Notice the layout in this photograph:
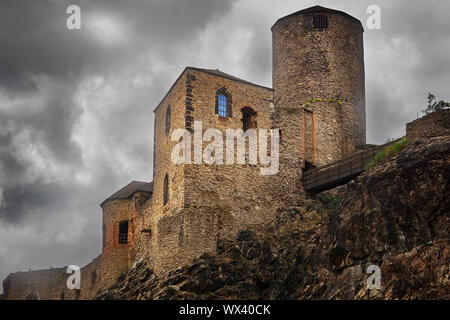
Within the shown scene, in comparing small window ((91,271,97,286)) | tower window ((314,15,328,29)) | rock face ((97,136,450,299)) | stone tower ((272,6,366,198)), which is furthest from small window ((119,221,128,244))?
tower window ((314,15,328,29))

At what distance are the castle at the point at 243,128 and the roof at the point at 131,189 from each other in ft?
0.27

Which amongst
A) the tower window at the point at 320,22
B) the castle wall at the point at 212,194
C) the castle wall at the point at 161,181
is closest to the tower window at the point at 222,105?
the castle wall at the point at 212,194

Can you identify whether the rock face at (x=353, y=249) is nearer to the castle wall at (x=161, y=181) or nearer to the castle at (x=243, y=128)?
the castle at (x=243, y=128)

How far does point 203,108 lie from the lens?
31.7m

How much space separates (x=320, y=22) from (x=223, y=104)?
9002 millimetres

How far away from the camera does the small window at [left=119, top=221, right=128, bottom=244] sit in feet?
118

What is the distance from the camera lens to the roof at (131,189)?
119ft

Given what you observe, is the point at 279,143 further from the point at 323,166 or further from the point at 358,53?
the point at 358,53

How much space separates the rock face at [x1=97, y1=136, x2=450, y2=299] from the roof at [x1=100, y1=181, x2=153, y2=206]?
5835 mm

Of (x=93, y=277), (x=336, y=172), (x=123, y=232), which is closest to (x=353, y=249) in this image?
(x=336, y=172)

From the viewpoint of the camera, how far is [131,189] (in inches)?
1485

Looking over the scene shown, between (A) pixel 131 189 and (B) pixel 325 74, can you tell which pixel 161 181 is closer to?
(A) pixel 131 189

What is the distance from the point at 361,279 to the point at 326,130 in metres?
14.0
